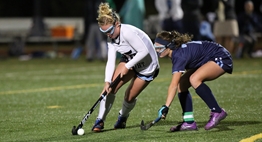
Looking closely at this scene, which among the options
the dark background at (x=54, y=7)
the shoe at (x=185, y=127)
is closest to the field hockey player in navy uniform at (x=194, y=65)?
the shoe at (x=185, y=127)

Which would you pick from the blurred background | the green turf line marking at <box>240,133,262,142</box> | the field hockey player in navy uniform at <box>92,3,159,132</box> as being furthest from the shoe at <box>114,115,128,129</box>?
the blurred background

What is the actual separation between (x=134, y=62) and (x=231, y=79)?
6.80 m

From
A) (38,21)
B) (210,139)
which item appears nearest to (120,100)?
(210,139)

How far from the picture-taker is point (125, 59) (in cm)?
888

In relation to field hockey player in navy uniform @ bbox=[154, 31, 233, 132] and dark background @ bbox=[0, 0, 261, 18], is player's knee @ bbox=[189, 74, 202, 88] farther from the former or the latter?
dark background @ bbox=[0, 0, 261, 18]

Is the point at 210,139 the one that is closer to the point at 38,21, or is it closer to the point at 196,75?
the point at 196,75

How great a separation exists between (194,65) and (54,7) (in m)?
34.6

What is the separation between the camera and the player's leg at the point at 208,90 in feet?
26.9

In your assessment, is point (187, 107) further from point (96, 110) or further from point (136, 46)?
point (96, 110)

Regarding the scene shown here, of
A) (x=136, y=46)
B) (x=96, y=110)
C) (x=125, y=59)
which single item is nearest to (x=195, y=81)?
(x=136, y=46)

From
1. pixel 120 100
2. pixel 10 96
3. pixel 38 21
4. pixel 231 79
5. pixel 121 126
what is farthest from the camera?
pixel 38 21

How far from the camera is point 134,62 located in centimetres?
841

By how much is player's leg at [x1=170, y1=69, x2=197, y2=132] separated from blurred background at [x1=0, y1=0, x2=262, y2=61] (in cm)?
1256

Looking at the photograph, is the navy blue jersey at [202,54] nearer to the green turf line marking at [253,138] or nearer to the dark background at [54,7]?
the green turf line marking at [253,138]
